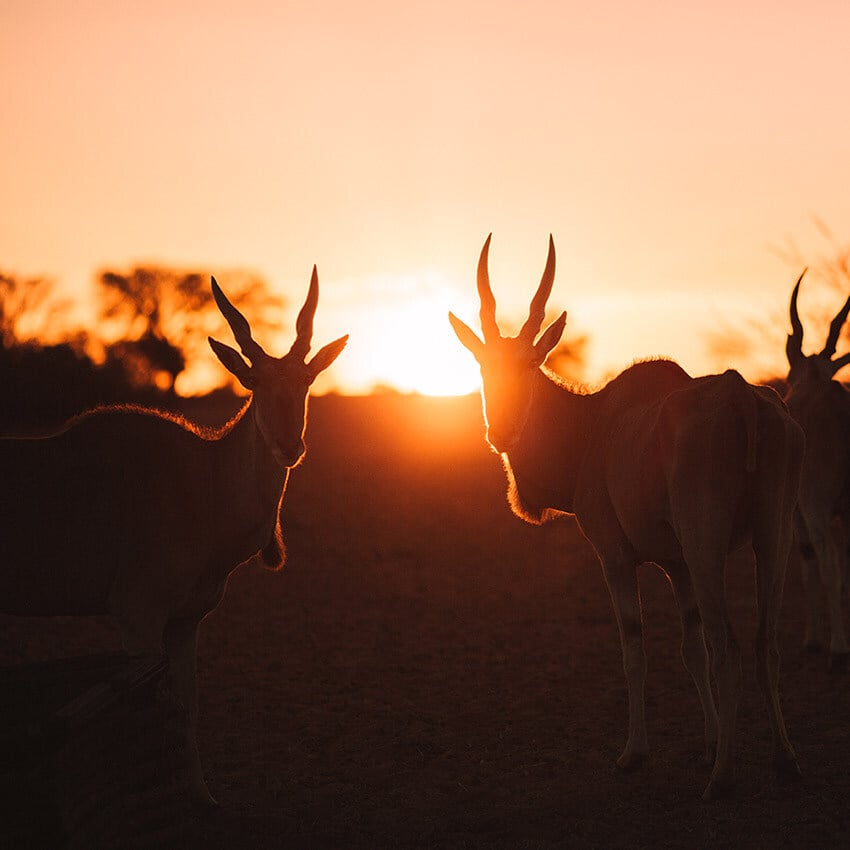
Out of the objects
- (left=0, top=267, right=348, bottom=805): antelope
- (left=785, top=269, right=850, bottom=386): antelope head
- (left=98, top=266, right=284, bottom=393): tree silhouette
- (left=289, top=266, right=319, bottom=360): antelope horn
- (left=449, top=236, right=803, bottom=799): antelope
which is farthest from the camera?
(left=98, top=266, right=284, bottom=393): tree silhouette

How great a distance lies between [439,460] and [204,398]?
17503mm

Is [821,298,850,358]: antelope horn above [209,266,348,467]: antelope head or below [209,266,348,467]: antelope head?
above

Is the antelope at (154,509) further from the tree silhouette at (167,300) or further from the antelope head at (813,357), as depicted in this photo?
the tree silhouette at (167,300)

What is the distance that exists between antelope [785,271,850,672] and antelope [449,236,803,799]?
3.04 m

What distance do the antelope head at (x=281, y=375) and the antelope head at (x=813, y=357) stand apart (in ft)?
18.7

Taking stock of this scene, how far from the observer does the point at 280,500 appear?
6.96 metres

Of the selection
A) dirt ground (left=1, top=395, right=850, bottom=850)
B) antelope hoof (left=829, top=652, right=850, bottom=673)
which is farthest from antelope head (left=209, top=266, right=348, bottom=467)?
antelope hoof (left=829, top=652, right=850, bottom=673)

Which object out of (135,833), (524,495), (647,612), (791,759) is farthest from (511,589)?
(135,833)

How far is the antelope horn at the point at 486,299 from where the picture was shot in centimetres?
798

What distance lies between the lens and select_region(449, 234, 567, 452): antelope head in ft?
25.4

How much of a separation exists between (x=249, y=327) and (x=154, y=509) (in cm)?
123

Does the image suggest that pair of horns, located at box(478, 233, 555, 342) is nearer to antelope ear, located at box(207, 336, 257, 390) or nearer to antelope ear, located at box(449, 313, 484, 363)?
antelope ear, located at box(449, 313, 484, 363)

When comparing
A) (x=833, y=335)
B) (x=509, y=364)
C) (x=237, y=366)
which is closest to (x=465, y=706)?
(x=509, y=364)

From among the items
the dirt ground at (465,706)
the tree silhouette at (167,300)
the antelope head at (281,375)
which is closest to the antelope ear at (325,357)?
the antelope head at (281,375)
